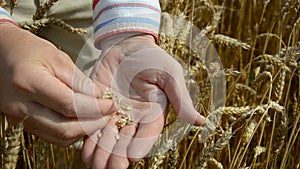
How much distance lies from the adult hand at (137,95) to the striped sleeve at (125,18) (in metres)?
0.02

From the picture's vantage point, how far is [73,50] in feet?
3.75

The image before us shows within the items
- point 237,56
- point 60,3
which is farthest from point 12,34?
point 237,56

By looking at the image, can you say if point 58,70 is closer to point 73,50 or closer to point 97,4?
point 97,4

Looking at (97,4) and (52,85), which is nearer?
(52,85)

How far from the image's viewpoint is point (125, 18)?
85 centimetres

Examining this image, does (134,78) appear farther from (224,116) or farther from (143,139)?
(224,116)

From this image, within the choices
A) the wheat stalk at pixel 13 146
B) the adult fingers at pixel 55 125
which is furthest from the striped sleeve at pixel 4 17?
the wheat stalk at pixel 13 146

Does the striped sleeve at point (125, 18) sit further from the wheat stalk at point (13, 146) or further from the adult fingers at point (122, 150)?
the wheat stalk at point (13, 146)

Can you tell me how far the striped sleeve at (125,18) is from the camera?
85cm

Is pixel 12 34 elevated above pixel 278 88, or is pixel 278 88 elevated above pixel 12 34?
pixel 12 34

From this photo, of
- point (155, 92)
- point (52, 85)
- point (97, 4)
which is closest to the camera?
point (52, 85)

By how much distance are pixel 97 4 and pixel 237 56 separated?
0.57m

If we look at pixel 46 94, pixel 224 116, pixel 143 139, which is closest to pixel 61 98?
pixel 46 94

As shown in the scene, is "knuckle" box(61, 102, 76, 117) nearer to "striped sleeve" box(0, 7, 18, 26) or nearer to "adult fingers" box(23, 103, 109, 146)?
"adult fingers" box(23, 103, 109, 146)
